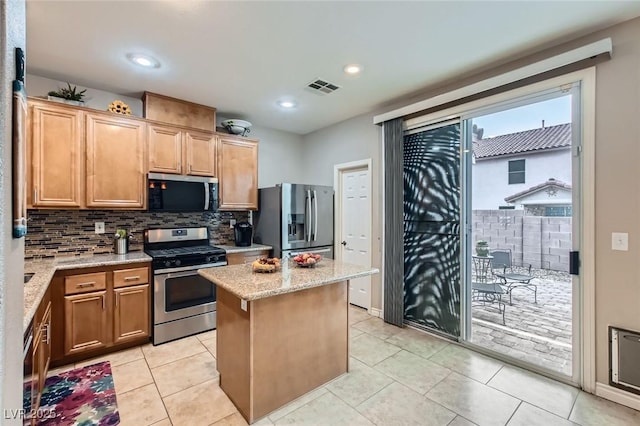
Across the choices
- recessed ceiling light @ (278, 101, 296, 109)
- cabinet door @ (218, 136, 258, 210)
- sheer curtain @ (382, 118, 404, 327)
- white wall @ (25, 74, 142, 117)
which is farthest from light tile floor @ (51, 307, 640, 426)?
recessed ceiling light @ (278, 101, 296, 109)

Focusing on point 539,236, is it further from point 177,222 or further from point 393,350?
point 177,222

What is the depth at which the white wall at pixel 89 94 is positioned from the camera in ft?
9.77

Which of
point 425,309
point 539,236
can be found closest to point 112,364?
point 425,309

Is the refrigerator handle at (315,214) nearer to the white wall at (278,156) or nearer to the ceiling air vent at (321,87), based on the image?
the white wall at (278,156)

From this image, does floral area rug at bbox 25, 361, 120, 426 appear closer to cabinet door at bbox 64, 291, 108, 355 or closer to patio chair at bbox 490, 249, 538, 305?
cabinet door at bbox 64, 291, 108, 355

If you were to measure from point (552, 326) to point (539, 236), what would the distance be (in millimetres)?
1276

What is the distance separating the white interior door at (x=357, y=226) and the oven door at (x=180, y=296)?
Result: 190 centimetres

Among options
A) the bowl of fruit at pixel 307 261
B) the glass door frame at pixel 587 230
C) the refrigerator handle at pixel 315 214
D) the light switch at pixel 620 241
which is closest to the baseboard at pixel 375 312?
the refrigerator handle at pixel 315 214

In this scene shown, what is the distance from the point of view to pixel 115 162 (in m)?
3.19

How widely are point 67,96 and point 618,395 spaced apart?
551cm

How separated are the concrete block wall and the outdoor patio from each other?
13cm

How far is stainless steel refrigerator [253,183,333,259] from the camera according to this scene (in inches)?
160

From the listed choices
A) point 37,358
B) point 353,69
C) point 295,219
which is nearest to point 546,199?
point 353,69

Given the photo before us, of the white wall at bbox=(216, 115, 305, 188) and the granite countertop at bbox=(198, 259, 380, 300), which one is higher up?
the white wall at bbox=(216, 115, 305, 188)
